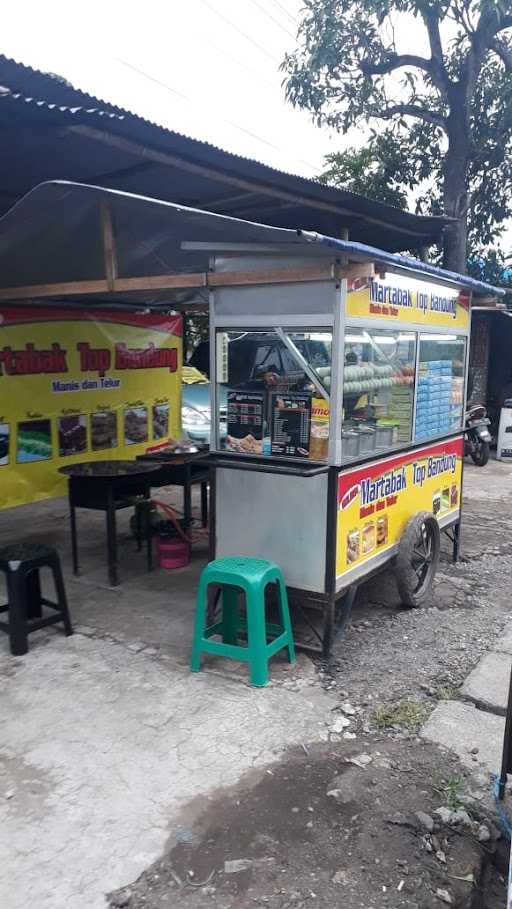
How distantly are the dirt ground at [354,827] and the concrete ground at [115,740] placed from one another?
132 mm

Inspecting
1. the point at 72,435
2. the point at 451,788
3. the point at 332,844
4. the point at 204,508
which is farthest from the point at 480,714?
the point at 72,435

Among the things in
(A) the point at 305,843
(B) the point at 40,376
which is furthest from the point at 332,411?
(B) the point at 40,376

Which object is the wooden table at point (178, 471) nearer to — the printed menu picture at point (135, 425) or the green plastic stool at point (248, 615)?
the green plastic stool at point (248, 615)

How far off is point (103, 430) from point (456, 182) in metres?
7.26

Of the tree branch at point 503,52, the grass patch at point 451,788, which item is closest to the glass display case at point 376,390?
the grass patch at point 451,788

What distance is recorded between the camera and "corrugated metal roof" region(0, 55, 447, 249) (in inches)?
153

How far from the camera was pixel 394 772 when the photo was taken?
10.0ft

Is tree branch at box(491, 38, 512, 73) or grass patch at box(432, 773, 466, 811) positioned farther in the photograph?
tree branch at box(491, 38, 512, 73)

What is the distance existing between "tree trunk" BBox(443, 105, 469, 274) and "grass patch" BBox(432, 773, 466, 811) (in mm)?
9279

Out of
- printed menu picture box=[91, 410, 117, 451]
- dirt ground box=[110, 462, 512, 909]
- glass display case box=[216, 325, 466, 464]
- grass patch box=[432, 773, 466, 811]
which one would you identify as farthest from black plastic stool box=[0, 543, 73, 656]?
printed menu picture box=[91, 410, 117, 451]

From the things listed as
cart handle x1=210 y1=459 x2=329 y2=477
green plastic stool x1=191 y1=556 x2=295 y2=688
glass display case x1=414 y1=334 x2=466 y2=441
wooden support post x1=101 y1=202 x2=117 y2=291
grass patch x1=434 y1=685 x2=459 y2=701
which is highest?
wooden support post x1=101 y1=202 x2=117 y2=291

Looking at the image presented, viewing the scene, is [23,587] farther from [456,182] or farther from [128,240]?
[456,182]

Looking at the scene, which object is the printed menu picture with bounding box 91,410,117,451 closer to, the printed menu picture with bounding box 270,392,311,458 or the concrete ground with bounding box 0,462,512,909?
the concrete ground with bounding box 0,462,512,909

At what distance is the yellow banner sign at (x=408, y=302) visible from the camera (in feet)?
13.2
